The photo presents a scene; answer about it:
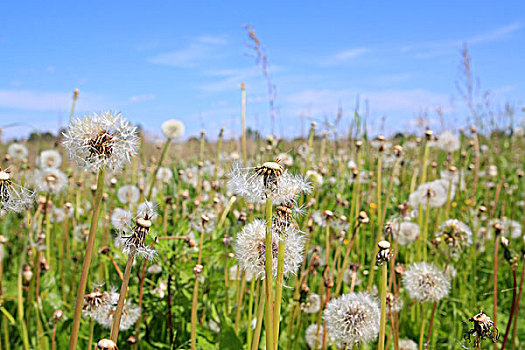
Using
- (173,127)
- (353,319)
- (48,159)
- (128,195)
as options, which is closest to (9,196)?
(353,319)

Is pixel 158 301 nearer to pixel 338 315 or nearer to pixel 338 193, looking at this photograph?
pixel 338 315

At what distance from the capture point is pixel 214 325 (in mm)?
1759

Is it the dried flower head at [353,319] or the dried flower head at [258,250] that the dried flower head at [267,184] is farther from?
the dried flower head at [353,319]

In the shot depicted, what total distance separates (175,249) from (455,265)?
67.6 inches

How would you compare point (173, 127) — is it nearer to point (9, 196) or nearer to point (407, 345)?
point (407, 345)

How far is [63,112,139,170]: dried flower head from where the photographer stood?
0.85 meters

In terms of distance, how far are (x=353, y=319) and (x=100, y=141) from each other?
87cm

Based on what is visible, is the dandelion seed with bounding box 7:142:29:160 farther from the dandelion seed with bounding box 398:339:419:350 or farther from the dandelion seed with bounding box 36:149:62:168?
the dandelion seed with bounding box 398:339:419:350

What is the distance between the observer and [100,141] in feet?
2.79

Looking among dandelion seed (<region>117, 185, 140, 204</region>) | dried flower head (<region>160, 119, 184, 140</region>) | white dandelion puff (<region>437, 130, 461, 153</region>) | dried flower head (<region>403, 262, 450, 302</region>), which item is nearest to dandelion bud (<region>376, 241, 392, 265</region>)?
dried flower head (<region>403, 262, 450, 302</region>)

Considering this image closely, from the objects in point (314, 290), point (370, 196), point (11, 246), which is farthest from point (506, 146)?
point (11, 246)

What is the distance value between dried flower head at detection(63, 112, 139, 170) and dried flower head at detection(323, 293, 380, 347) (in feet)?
2.58

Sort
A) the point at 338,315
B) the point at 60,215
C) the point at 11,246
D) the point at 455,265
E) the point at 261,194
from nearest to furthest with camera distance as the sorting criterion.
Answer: the point at 261,194 → the point at 338,315 → the point at 455,265 → the point at 11,246 → the point at 60,215

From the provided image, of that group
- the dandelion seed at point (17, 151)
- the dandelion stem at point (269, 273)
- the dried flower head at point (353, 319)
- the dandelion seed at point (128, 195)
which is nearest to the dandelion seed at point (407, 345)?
the dried flower head at point (353, 319)
